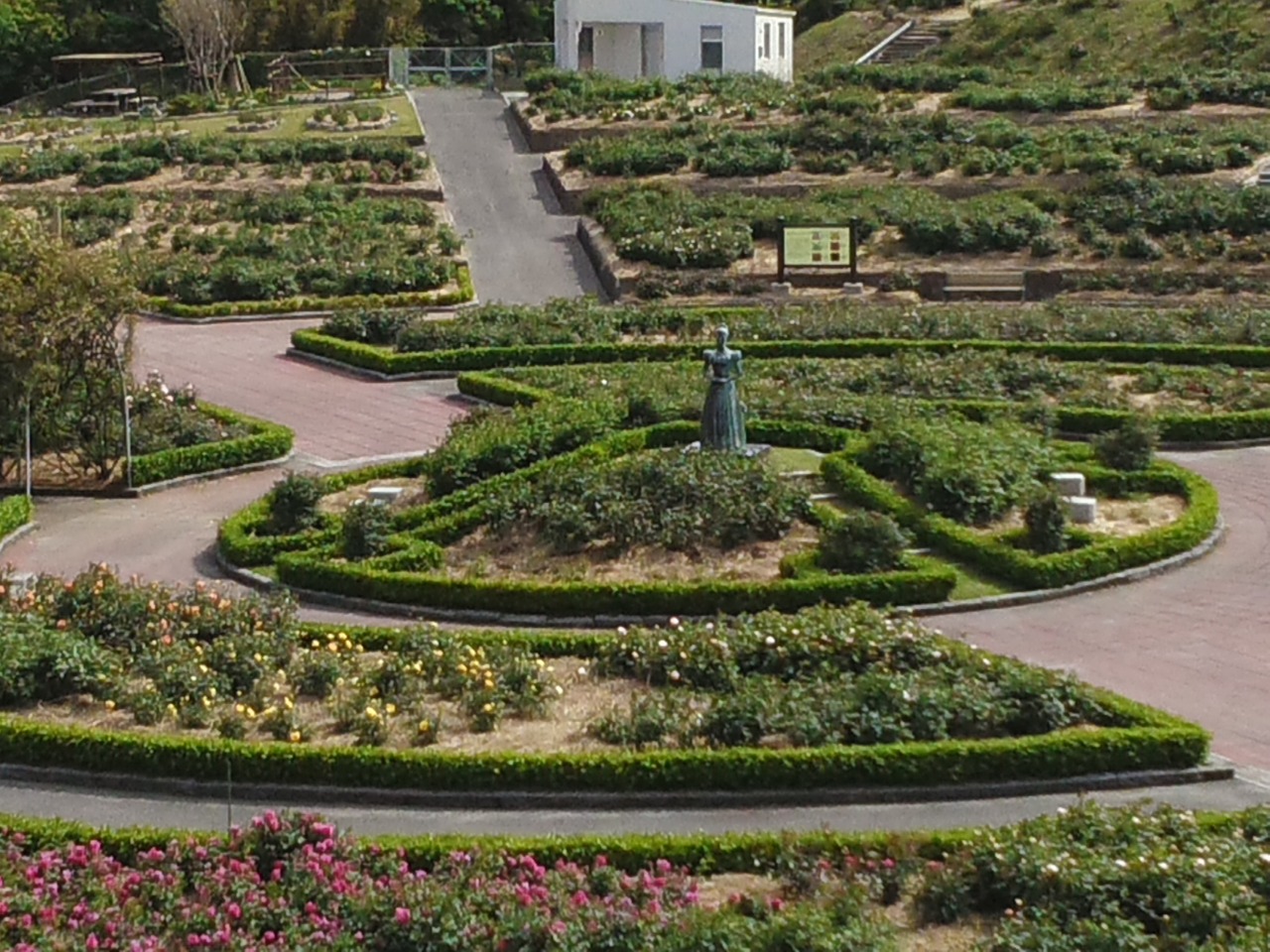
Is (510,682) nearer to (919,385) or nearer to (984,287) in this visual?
(919,385)

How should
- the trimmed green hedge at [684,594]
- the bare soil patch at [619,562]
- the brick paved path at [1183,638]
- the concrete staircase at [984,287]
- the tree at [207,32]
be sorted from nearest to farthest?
the brick paved path at [1183,638]
the trimmed green hedge at [684,594]
the bare soil patch at [619,562]
the concrete staircase at [984,287]
the tree at [207,32]

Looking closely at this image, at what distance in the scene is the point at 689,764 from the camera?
14000 millimetres

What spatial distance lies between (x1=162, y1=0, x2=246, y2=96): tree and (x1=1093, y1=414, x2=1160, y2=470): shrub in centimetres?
3967

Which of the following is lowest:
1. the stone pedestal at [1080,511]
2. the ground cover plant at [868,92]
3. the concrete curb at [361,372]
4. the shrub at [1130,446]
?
the stone pedestal at [1080,511]

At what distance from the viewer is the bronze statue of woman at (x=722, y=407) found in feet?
70.8

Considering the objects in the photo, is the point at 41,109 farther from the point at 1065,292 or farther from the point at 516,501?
the point at 516,501

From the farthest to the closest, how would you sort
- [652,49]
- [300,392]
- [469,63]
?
[469,63]
[652,49]
[300,392]

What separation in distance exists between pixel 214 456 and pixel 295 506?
3.80 metres

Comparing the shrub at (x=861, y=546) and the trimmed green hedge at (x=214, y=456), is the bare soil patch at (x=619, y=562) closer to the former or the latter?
the shrub at (x=861, y=546)

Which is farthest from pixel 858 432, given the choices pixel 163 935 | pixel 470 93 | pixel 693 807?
pixel 470 93

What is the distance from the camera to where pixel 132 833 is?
12922 millimetres

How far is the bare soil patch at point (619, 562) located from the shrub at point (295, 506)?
1.86 meters

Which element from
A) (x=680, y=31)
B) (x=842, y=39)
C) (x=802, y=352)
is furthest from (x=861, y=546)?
(x=842, y=39)

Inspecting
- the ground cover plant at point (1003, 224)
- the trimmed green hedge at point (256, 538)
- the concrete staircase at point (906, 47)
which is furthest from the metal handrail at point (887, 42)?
the trimmed green hedge at point (256, 538)
